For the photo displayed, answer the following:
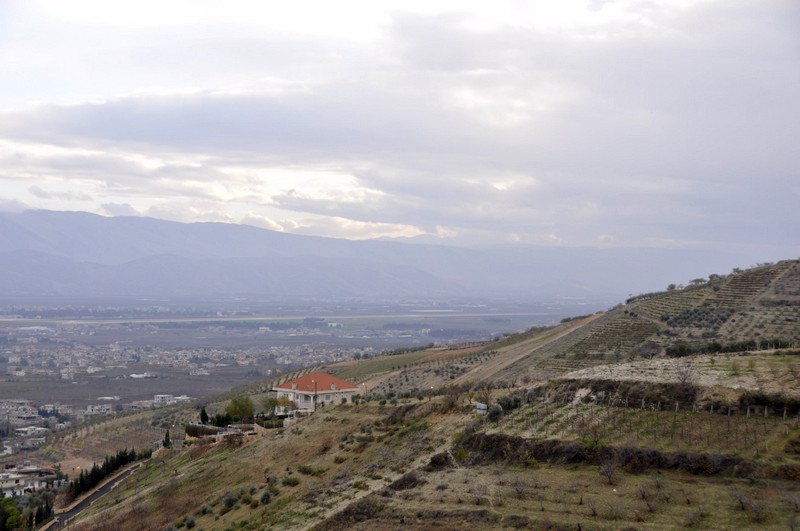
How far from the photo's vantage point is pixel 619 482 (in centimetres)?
2395

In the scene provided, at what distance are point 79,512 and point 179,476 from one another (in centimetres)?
742

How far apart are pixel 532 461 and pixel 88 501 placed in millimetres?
31839

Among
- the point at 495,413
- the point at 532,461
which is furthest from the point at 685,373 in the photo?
the point at 532,461

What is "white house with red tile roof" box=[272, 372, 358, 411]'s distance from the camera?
57438mm

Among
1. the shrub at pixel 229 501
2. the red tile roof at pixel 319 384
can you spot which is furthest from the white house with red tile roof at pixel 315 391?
the shrub at pixel 229 501

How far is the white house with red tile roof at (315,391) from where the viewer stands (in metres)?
57.4

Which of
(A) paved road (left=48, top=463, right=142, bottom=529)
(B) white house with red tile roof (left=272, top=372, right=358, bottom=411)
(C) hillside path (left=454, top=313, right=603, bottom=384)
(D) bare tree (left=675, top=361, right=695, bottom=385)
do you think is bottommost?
(A) paved road (left=48, top=463, right=142, bottom=529)

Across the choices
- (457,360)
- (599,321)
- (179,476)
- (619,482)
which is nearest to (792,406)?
(619,482)

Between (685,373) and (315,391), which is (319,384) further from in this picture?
(685,373)

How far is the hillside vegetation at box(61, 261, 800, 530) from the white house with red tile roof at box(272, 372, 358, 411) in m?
10.4

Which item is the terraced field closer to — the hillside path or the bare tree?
Result: the hillside path

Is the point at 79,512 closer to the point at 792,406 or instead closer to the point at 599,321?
the point at 792,406

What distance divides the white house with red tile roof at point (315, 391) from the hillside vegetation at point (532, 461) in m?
10.4

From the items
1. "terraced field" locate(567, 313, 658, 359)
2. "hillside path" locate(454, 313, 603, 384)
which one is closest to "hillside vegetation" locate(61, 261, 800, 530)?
"terraced field" locate(567, 313, 658, 359)
